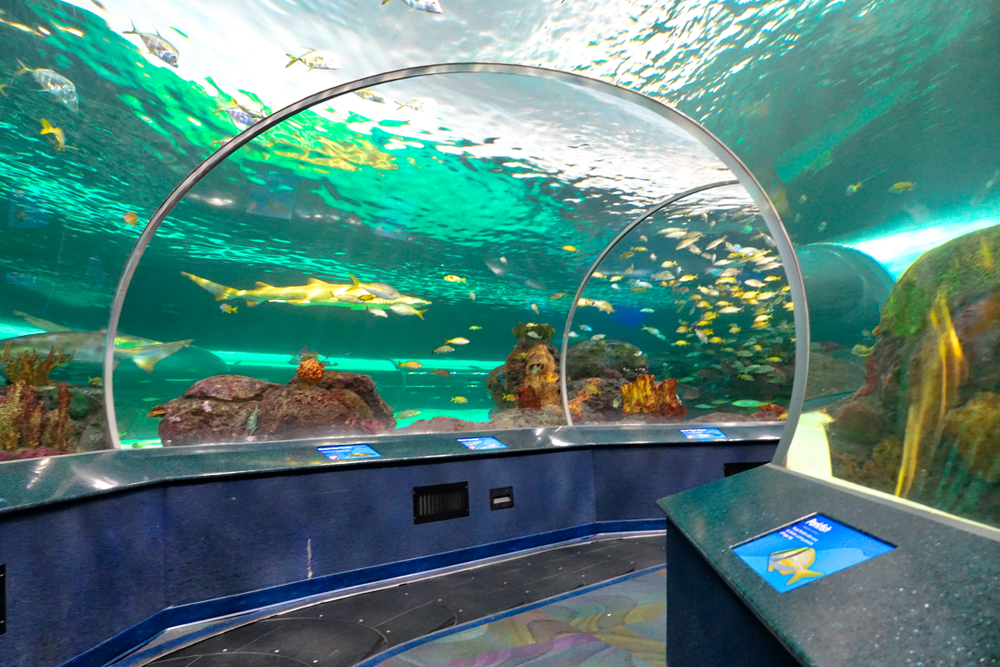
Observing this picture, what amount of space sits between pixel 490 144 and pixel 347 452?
4796 mm

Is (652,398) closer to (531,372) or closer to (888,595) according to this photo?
(531,372)

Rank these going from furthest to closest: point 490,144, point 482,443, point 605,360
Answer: point 605,360 < point 490,144 < point 482,443

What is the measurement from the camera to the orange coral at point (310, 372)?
6031mm

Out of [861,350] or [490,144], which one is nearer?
[861,350]

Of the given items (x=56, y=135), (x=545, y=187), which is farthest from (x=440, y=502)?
(x=56, y=135)

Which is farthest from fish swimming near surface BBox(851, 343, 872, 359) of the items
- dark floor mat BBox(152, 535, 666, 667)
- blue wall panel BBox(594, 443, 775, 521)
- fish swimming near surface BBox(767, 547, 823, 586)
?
blue wall panel BBox(594, 443, 775, 521)

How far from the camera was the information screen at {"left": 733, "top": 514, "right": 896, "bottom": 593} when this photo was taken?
3.85ft

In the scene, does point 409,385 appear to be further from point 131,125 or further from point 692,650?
point 692,650

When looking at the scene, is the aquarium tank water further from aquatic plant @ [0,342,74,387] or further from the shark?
the shark

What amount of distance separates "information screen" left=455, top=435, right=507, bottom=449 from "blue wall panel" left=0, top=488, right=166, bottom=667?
228 centimetres

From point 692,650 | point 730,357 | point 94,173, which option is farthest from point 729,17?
point 730,357

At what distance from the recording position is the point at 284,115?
9.93 ft

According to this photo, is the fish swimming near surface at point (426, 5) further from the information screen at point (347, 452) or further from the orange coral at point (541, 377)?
the orange coral at point (541, 377)

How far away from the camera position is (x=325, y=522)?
11.0 feet
